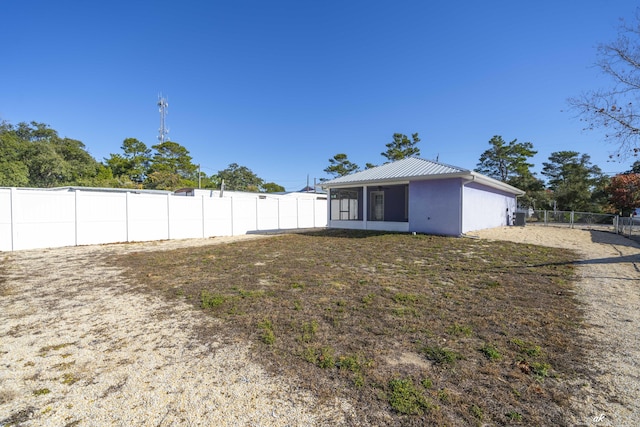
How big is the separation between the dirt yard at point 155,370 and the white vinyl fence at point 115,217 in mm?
6291

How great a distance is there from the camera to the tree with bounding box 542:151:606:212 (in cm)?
2475

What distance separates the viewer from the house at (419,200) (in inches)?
467

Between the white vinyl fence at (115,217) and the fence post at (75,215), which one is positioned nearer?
the white vinyl fence at (115,217)

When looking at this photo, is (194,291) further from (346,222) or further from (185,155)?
(185,155)

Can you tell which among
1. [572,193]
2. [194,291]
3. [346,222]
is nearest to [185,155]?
[346,222]

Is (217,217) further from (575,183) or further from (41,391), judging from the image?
(575,183)

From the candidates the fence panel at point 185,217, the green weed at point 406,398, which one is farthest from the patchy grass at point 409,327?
the fence panel at point 185,217

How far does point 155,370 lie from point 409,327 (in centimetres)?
257

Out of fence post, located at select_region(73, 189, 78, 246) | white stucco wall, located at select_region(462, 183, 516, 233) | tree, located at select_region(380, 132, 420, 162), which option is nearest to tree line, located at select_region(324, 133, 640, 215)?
tree, located at select_region(380, 132, 420, 162)

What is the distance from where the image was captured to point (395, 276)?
5.80m

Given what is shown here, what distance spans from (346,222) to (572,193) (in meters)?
21.6

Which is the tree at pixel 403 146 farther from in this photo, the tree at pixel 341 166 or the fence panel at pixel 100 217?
the fence panel at pixel 100 217

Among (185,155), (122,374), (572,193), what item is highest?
(185,155)

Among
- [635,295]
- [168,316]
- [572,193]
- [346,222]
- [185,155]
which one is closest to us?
[168,316]
